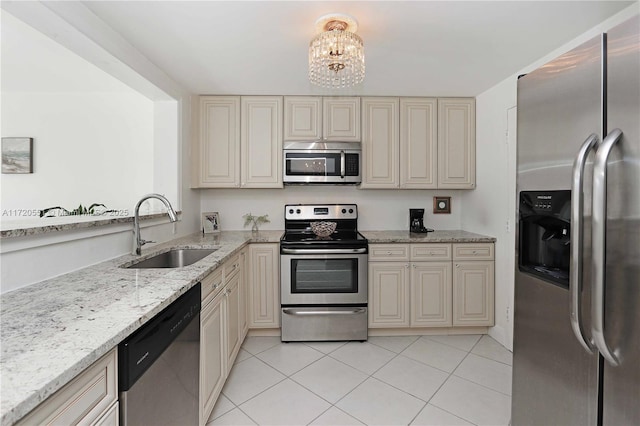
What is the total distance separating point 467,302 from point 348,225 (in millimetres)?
1363

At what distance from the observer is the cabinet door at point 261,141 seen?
2918 mm

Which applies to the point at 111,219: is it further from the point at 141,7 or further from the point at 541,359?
the point at 541,359

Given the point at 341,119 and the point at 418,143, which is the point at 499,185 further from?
the point at 341,119

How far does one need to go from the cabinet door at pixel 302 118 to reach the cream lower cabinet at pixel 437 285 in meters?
1.37

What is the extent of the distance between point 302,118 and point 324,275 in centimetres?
157

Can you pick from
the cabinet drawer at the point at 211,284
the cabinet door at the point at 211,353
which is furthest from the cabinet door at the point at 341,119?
the cabinet door at the point at 211,353

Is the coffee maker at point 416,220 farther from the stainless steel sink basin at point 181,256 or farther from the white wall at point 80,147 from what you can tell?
the white wall at point 80,147

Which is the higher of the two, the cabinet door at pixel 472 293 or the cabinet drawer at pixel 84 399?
the cabinet drawer at pixel 84 399

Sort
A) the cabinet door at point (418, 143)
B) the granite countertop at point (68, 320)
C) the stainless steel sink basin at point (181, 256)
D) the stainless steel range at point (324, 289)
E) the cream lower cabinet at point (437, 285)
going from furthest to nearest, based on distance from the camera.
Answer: the cabinet door at point (418, 143)
the cream lower cabinet at point (437, 285)
the stainless steel range at point (324, 289)
the stainless steel sink basin at point (181, 256)
the granite countertop at point (68, 320)

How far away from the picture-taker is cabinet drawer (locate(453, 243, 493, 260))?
2701 millimetres

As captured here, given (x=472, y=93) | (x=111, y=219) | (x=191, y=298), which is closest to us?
(x=191, y=298)

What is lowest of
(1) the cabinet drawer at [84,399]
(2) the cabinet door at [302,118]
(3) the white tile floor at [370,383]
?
(3) the white tile floor at [370,383]

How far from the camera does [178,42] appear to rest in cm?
191

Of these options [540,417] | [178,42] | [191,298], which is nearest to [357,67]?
[178,42]
